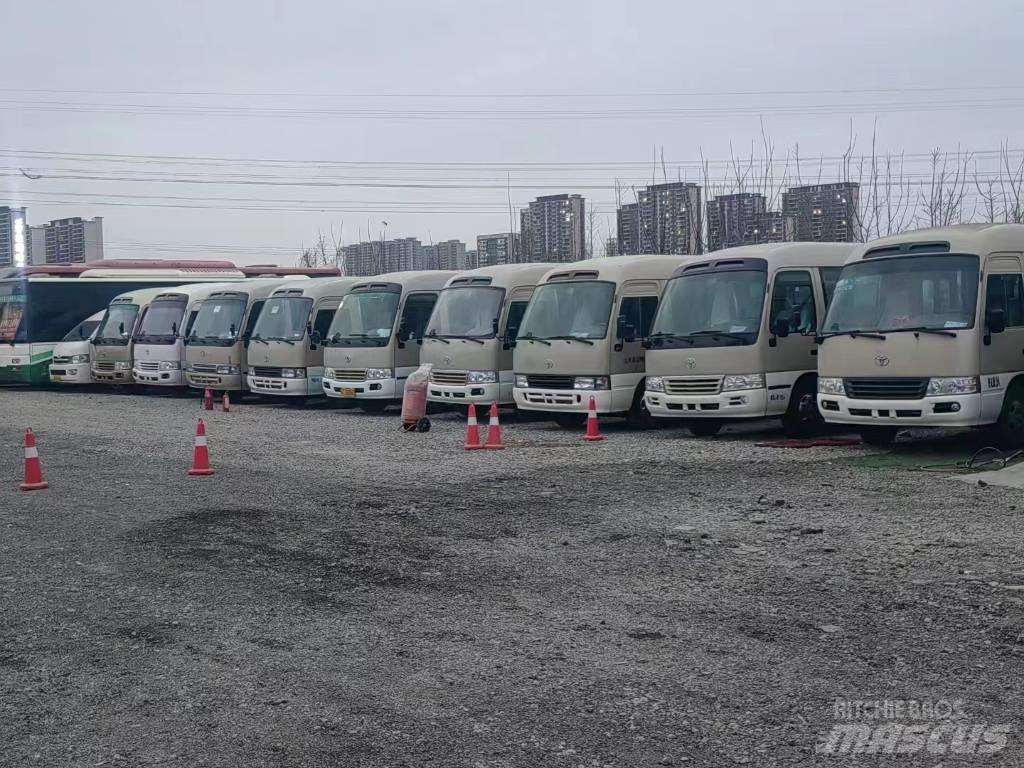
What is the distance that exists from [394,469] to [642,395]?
233 inches

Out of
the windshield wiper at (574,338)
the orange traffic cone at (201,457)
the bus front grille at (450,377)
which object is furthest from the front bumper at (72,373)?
the orange traffic cone at (201,457)

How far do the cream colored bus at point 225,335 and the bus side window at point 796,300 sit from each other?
13.0m

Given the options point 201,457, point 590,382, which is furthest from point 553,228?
point 201,457

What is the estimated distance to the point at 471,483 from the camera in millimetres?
13445

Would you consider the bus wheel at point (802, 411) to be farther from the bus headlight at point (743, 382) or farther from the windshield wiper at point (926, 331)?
the windshield wiper at point (926, 331)

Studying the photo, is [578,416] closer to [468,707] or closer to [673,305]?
[673,305]

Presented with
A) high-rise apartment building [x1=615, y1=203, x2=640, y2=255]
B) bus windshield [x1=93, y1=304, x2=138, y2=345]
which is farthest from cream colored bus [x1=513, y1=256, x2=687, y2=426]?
high-rise apartment building [x1=615, y1=203, x2=640, y2=255]

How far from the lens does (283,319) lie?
26.6 m

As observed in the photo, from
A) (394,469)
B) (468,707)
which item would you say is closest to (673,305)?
(394,469)

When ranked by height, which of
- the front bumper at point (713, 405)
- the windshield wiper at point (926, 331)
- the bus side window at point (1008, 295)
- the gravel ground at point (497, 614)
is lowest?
the gravel ground at point (497, 614)

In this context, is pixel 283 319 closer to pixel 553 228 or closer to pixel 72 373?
pixel 72 373

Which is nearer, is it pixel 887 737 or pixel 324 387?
pixel 887 737

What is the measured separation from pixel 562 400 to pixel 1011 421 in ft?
22.1

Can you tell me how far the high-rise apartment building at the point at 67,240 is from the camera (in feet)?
266
